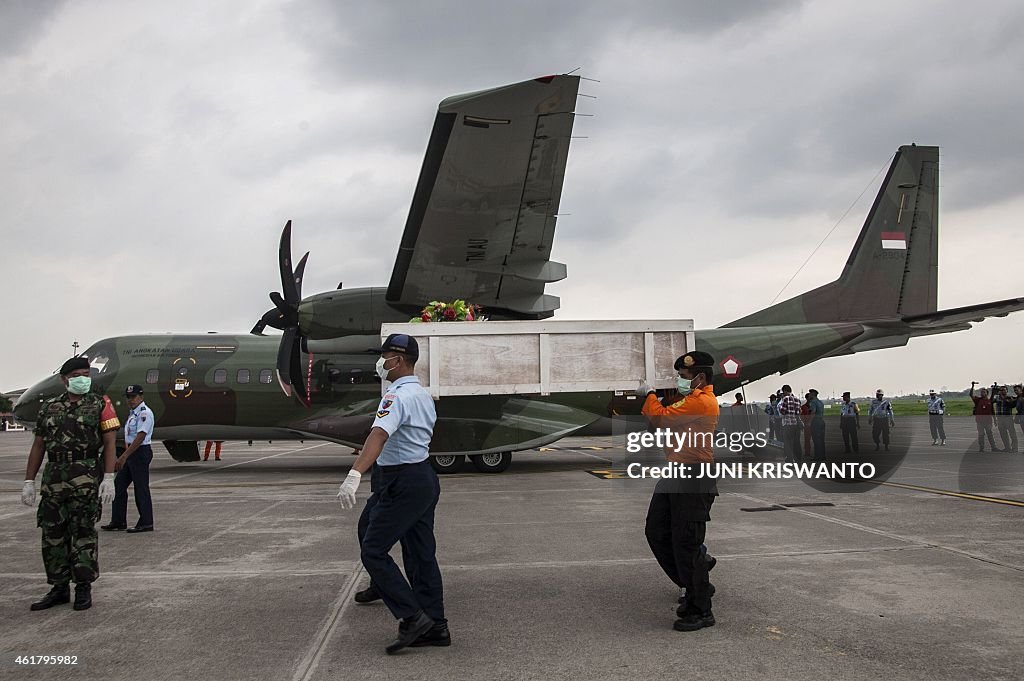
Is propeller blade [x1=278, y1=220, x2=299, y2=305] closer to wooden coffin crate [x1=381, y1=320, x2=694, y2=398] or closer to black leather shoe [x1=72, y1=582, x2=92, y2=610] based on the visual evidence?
wooden coffin crate [x1=381, y1=320, x2=694, y2=398]

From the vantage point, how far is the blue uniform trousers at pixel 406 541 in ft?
13.7

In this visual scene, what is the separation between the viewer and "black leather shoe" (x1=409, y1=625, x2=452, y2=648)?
4203 mm

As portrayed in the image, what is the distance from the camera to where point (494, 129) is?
905 cm

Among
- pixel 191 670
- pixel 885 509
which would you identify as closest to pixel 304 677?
pixel 191 670

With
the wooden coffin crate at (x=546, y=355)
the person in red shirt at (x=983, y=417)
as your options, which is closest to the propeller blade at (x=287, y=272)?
the wooden coffin crate at (x=546, y=355)

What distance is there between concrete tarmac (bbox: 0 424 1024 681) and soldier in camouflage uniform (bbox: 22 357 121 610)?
0.26m

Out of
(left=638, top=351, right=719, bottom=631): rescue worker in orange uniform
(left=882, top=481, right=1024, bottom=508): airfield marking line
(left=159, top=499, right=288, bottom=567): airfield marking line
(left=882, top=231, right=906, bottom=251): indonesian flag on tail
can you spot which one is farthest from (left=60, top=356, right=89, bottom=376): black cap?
(left=882, top=231, right=906, bottom=251): indonesian flag on tail

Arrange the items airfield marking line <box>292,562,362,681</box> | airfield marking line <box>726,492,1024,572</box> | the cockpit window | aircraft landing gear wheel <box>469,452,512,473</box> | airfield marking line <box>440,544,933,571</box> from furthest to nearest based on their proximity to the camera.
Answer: the cockpit window
aircraft landing gear wheel <box>469,452,512,473</box>
airfield marking line <box>440,544,933,571</box>
airfield marking line <box>726,492,1024,572</box>
airfield marking line <box>292,562,362,681</box>

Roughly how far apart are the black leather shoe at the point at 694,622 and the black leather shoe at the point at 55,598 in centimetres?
427

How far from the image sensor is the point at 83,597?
5012 millimetres

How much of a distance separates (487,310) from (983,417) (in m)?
14.3

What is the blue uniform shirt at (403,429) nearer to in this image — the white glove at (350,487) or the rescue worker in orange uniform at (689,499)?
the white glove at (350,487)

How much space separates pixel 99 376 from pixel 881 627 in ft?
53.8

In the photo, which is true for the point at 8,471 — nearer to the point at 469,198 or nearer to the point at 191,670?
the point at 469,198
